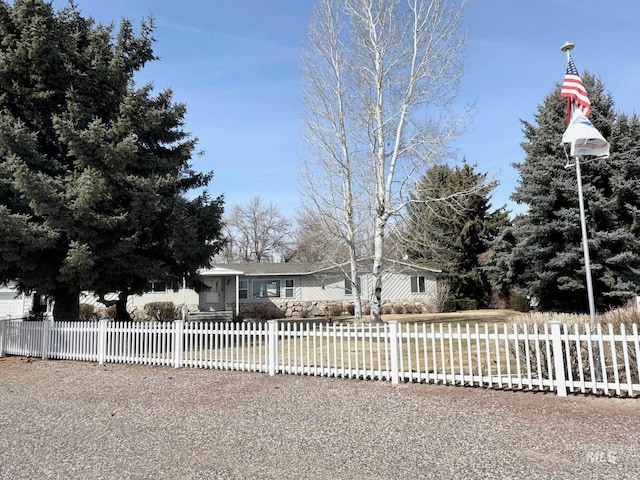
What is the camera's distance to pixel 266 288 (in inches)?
1138

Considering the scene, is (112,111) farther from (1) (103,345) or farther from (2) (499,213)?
(2) (499,213)

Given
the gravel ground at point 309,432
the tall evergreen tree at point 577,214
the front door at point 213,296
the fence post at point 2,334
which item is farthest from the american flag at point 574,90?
the front door at point 213,296

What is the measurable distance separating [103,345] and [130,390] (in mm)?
3158

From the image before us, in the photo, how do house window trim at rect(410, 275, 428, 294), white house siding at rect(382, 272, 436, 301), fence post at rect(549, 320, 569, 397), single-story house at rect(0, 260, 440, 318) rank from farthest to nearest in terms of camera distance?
house window trim at rect(410, 275, 428, 294), white house siding at rect(382, 272, 436, 301), single-story house at rect(0, 260, 440, 318), fence post at rect(549, 320, 569, 397)

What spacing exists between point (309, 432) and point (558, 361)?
3727 mm

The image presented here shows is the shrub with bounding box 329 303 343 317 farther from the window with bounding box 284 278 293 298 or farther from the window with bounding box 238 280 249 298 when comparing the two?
the window with bounding box 238 280 249 298

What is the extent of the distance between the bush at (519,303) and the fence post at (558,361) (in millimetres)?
23666

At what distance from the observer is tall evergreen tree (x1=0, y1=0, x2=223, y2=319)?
11.0m

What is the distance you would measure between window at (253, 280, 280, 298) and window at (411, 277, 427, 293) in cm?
899

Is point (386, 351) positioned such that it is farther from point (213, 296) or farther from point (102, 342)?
point (213, 296)

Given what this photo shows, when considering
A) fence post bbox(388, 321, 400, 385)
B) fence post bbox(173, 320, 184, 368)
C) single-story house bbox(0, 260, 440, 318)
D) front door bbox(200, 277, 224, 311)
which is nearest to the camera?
fence post bbox(388, 321, 400, 385)

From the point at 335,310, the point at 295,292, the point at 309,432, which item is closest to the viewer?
the point at 309,432

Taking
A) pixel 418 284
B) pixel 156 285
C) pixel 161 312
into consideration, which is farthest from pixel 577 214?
pixel 161 312

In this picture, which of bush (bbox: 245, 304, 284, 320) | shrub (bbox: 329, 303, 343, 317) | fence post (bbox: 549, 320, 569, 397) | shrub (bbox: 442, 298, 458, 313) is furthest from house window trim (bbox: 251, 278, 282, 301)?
fence post (bbox: 549, 320, 569, 397)
